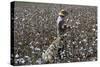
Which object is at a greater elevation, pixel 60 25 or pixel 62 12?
pixel 62 12

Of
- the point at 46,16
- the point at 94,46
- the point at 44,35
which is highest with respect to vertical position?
the point at 46,16

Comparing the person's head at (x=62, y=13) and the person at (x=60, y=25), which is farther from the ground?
the person's head at (x=62, y=13)

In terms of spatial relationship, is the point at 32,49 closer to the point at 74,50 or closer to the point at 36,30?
the point at 36,30

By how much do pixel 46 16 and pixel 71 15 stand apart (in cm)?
46

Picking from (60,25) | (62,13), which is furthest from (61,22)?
(62,13)

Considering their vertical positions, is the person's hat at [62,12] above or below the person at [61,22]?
above

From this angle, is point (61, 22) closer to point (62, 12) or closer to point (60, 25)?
point (60, 25)

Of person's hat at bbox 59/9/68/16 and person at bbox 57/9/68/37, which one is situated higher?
person's hat at bbox 59/9/68/16

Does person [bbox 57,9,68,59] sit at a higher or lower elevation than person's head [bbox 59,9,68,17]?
lower

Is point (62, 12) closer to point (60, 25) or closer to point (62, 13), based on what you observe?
point (62, 13)

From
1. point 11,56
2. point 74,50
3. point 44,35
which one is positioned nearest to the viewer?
point 11,56

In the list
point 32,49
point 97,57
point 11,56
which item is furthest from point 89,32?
point 11,56

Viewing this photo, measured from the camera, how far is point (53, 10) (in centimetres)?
328
